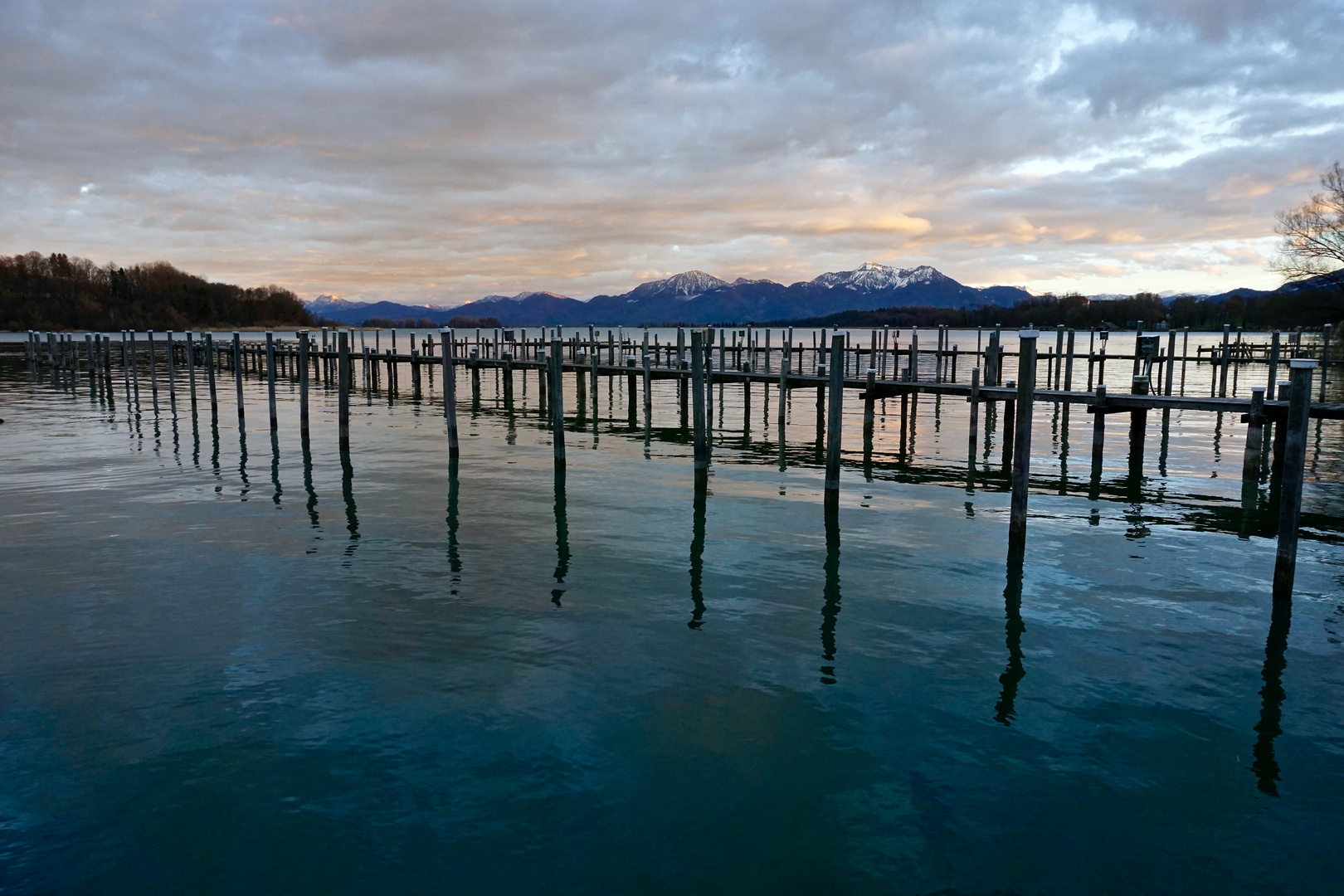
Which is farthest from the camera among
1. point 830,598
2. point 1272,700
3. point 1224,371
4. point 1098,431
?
point 1224,371

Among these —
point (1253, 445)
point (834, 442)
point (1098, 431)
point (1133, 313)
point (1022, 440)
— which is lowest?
point (1253, 445)

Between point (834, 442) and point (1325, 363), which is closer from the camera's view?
point (834, 442)

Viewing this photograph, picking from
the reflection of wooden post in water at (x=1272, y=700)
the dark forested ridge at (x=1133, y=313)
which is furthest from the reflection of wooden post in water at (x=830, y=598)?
the dark forested ridge at (x=1133, y=313)

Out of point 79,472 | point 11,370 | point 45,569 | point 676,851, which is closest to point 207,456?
point 79,472

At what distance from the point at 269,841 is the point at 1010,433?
75.1 feet

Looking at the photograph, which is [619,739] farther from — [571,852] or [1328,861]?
[1328,861]

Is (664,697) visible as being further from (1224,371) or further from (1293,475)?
(1224,371)

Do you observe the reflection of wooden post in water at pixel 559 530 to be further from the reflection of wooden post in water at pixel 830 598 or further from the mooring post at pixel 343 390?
the mooring post at pixel 343 390

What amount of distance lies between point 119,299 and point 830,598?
→ 184914 millimetres

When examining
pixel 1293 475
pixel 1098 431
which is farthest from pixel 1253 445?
pixel 1293 475

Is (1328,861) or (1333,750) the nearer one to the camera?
(1328,861)

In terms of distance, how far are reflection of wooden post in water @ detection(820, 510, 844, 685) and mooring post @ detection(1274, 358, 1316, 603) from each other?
5653mm

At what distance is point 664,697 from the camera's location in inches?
338

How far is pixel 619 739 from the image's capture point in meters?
7.73
